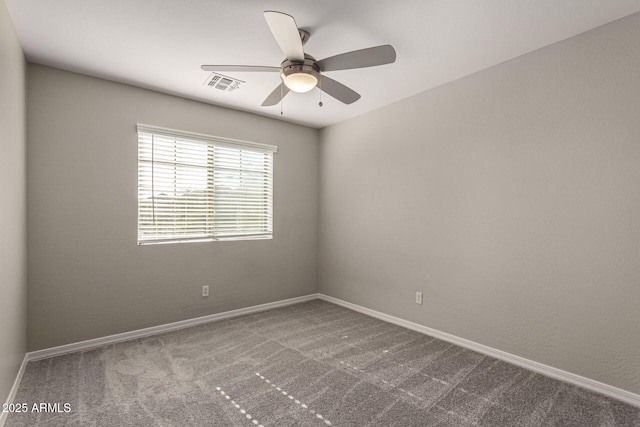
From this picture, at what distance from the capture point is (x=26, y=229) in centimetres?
258

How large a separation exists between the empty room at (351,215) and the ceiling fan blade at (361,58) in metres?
0.02

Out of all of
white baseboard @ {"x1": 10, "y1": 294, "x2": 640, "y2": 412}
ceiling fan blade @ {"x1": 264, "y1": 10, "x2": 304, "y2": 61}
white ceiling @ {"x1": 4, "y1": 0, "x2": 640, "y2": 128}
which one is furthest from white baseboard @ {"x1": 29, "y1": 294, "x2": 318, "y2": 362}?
ceiling fan blade @ {"x1": 264, "y1": 10, "x2": 304, "y2": 61}

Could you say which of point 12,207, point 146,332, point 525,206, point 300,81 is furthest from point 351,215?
point 12,207

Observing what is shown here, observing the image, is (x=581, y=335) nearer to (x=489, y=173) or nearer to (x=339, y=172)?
(x=489, y=173)

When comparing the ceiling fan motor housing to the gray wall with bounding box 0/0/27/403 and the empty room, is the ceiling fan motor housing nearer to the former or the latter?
the empty room

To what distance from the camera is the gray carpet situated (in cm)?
191

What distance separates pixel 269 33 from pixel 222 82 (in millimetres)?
980

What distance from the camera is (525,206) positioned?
2547 millimetres

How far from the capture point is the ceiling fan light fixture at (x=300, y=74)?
2064 millimetres

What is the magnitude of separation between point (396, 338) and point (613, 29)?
2.91 m

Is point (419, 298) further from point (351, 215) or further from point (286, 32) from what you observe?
point (286, 32)

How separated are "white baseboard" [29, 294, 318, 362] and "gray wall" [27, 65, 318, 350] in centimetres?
5

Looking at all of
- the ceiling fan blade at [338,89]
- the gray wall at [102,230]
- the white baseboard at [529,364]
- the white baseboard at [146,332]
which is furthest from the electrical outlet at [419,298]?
the ceiling fan blade at [338,89]

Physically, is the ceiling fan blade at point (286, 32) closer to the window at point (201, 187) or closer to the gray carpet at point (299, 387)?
the window at point (201, 187)
